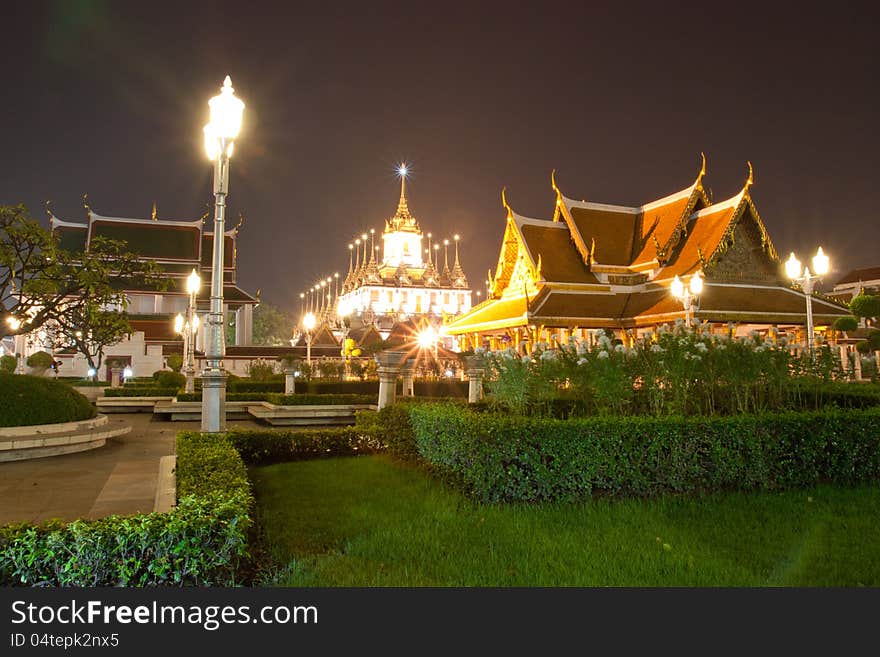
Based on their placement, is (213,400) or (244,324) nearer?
(213,400)

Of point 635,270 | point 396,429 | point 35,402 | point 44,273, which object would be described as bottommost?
point 396,429

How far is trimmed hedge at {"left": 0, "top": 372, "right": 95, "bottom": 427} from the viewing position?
10.1m

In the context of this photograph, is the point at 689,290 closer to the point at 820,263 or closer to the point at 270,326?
the point at 820,263

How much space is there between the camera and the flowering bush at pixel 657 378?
27.1ft

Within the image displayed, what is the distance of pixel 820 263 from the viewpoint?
1562cm

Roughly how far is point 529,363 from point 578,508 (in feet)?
8.61

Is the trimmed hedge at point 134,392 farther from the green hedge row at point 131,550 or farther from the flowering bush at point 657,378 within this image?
the green hedge row at point 131,550

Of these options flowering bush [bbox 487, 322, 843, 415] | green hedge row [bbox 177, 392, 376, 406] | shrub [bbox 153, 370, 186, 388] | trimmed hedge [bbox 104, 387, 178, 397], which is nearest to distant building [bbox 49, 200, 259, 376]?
shrub [bbox 153, 370, 186, 388]

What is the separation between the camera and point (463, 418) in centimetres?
699

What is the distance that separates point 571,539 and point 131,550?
10.2 feet

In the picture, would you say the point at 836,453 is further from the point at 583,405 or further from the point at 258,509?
the point at 258,509

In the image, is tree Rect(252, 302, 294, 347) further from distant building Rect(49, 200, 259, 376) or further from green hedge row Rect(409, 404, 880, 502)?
green hedge row Rect(409, 404, 880, 502)

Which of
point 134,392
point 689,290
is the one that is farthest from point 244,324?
point 689,290

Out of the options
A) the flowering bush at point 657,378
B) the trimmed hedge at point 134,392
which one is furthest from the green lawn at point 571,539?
the trimmed hedge at point 134,392
